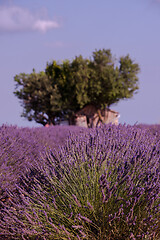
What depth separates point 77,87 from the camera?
2492cm

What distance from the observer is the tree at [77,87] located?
25.3m

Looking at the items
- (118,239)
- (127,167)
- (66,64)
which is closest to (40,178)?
(127,167)

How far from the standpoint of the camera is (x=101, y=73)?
25516mm

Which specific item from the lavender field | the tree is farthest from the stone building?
the lavender field

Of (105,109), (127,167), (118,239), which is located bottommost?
(118,239)

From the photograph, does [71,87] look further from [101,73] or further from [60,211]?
[60,211]

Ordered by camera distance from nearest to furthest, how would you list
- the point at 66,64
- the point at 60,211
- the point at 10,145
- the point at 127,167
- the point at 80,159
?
the point at 60,211 < the point at 127,167 < the point at 80,159 < the point at 10,145 < the point at 66,64

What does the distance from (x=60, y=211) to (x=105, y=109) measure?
2435 centimetres

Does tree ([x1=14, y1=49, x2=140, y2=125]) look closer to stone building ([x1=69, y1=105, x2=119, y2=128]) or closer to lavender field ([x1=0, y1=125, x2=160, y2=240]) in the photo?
stone building ([x1=69, y1=105, x2=119, y2=128])

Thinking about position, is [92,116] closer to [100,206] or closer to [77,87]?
[77,87]

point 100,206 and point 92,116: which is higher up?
point 92,116

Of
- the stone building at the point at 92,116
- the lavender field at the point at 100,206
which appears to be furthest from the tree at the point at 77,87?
the lavender field at the point at 100,206

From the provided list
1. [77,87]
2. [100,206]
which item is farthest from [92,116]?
[100,206]

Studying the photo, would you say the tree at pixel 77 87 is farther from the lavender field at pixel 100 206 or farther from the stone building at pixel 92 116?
the lavender field at pixel 100 206
